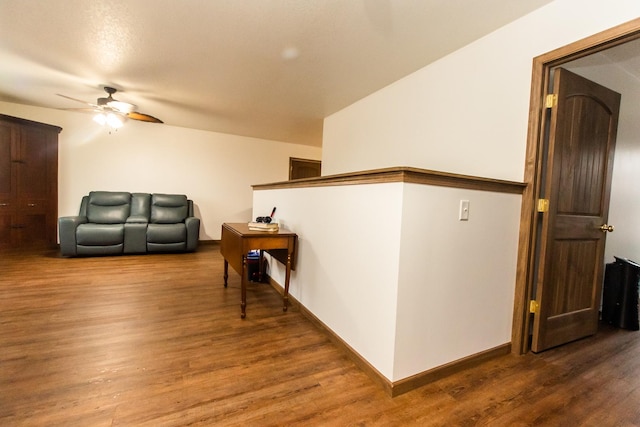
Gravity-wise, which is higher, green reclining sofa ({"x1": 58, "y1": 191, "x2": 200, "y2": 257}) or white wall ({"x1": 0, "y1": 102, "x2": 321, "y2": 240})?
white wall ({"x1": 0, "y1": 102, "x2": 321, "y2": 240})

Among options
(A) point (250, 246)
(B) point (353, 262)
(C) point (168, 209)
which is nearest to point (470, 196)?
(B) point (353, 262)

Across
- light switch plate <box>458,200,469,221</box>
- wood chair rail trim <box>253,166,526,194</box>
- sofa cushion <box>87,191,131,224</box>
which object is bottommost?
sofa cushion <box>87,191,131,224</box>

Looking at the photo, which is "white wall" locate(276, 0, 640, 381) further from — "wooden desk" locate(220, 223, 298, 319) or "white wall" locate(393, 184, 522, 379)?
"wooden desk" locate(220, 223, 298, 319)

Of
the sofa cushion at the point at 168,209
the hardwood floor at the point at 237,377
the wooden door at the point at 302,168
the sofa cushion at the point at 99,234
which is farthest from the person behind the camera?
the wooden door at the point at 302,168

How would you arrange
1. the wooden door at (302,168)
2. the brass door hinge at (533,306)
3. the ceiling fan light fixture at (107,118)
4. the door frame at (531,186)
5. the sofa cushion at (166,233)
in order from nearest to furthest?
the door frame at (531,186) → the brass door hinge at (533,306) → the ceiling fan light fixture at (107,118) → the sofa cushion at (166,233) → the wooden door at (302,168)

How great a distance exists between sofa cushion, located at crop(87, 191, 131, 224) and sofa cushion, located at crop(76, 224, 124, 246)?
0.28 m

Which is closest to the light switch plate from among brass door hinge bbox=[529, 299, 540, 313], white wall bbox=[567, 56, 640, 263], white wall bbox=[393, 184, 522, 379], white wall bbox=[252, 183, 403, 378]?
white wall bbox=[393, 184, 522, 379]

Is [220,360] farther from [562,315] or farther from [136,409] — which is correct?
[562,315]

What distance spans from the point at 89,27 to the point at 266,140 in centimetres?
377

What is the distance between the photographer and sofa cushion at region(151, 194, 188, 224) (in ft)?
15.1

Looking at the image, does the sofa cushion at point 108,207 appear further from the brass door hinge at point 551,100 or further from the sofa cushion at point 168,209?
the brass door hinge at point 551,100

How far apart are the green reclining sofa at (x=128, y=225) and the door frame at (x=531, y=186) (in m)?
4.31

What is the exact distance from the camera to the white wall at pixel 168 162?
445cm

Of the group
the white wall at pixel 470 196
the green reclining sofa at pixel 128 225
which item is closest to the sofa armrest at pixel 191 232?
the green reclining sofa at pixel 128 225
